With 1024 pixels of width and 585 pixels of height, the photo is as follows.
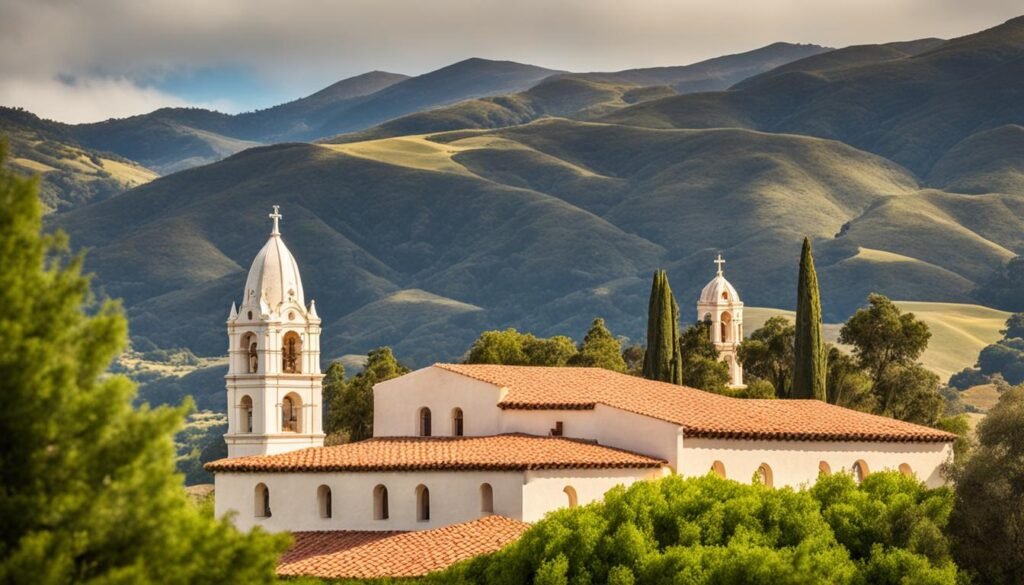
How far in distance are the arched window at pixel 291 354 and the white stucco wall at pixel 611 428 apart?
15921 millimetres

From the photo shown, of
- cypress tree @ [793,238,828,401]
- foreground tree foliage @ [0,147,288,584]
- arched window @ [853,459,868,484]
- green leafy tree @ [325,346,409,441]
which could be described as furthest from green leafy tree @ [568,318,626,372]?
foreground tree foliage @ [0,147,288,584]

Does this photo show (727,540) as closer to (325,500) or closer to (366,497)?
(366,497)

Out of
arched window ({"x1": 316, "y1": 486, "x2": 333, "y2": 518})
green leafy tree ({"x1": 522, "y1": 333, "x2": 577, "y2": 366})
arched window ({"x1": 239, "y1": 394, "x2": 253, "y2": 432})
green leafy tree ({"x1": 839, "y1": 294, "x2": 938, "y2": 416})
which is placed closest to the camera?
arched window ({"x1": 316, "y1": 486, "x2": 333, "y2": 518})

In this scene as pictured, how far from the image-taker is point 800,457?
63594mm

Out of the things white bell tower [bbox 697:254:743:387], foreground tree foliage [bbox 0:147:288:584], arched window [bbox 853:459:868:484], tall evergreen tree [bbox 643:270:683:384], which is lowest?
foreground tree foliage [bbox 0:147:288:584]

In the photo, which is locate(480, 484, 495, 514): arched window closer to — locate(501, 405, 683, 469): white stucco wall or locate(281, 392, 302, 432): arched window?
locate(501, 405, 683, 469): white stucco wall

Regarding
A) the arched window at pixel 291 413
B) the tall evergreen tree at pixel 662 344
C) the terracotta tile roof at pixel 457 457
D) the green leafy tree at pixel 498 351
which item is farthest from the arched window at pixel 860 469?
the green leafy tree at pixel 498 351

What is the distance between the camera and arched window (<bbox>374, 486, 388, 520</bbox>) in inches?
2327

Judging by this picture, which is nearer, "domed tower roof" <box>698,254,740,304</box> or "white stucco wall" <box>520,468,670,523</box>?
"white stucco wall" <box>520,468,670,523</box>

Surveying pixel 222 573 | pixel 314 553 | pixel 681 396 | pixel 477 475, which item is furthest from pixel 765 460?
pixel 222 573

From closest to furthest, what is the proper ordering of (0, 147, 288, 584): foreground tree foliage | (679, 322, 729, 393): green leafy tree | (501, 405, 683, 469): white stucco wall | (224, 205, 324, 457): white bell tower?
(0, 147, 288, 584): foreground tree foliage
(501, 405, 683, 469): white stucco wall
(224, 205, 324, 457): white bell tower
(679, 322, 729, 393): green leafy tree

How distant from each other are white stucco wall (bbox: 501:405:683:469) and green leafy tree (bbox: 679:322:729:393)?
101 feet

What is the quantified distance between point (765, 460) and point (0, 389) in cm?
4221

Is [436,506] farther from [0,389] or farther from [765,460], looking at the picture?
[0,389]
